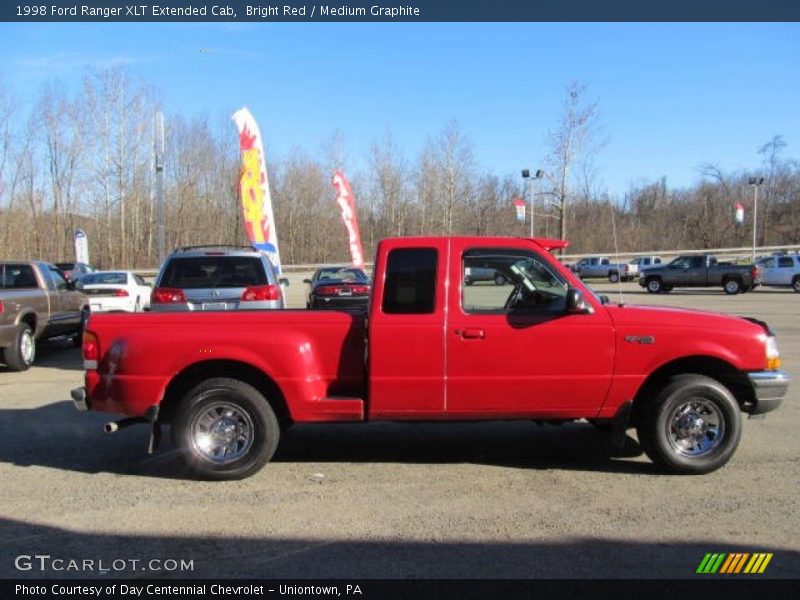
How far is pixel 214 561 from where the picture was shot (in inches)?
155

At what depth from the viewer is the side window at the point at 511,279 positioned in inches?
215

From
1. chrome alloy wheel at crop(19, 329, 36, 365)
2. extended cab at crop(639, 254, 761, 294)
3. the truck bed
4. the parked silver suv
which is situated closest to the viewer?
the truck bed

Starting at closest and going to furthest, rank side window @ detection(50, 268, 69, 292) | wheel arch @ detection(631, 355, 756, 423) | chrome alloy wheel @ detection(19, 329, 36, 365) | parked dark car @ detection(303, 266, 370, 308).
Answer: wheel arch @ detection(631, 355, 756, 423), chrome alloy wheel @ detection(19, 329, 36, 365), side window @ detection(50, 268, 69, 292), parked dark car @ detection(303, 266, 370, 308)

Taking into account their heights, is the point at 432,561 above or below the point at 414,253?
below

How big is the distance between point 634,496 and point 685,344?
1.28 meters

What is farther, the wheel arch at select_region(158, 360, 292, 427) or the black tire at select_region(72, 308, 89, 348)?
the black tire at select_region(72, 308, 89, 348)

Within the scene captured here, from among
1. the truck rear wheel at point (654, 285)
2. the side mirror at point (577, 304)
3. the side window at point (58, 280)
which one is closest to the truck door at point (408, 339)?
the side mirror at point (577, 304)

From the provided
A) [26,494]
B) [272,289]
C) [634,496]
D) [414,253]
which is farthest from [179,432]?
[272,289]

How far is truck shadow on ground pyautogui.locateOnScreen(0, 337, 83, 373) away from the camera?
12.0m

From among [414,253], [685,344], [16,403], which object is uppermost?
[414,253]

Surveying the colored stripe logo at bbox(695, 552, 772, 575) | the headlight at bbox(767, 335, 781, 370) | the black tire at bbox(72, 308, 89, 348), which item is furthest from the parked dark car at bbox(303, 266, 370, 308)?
the colored stripe logo at bbox(695, 552, 772, 575)

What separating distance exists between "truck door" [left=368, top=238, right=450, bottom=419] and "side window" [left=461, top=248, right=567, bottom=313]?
9.8 inches

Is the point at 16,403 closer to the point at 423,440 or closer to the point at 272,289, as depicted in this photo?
the point at 272,289

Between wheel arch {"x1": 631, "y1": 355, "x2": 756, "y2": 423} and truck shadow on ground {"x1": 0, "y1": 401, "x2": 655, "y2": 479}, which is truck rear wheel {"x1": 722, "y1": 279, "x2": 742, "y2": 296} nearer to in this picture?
truck shadow on ground {"x1": 0, "y1": 401, "x2": 655, "y2": 479}
